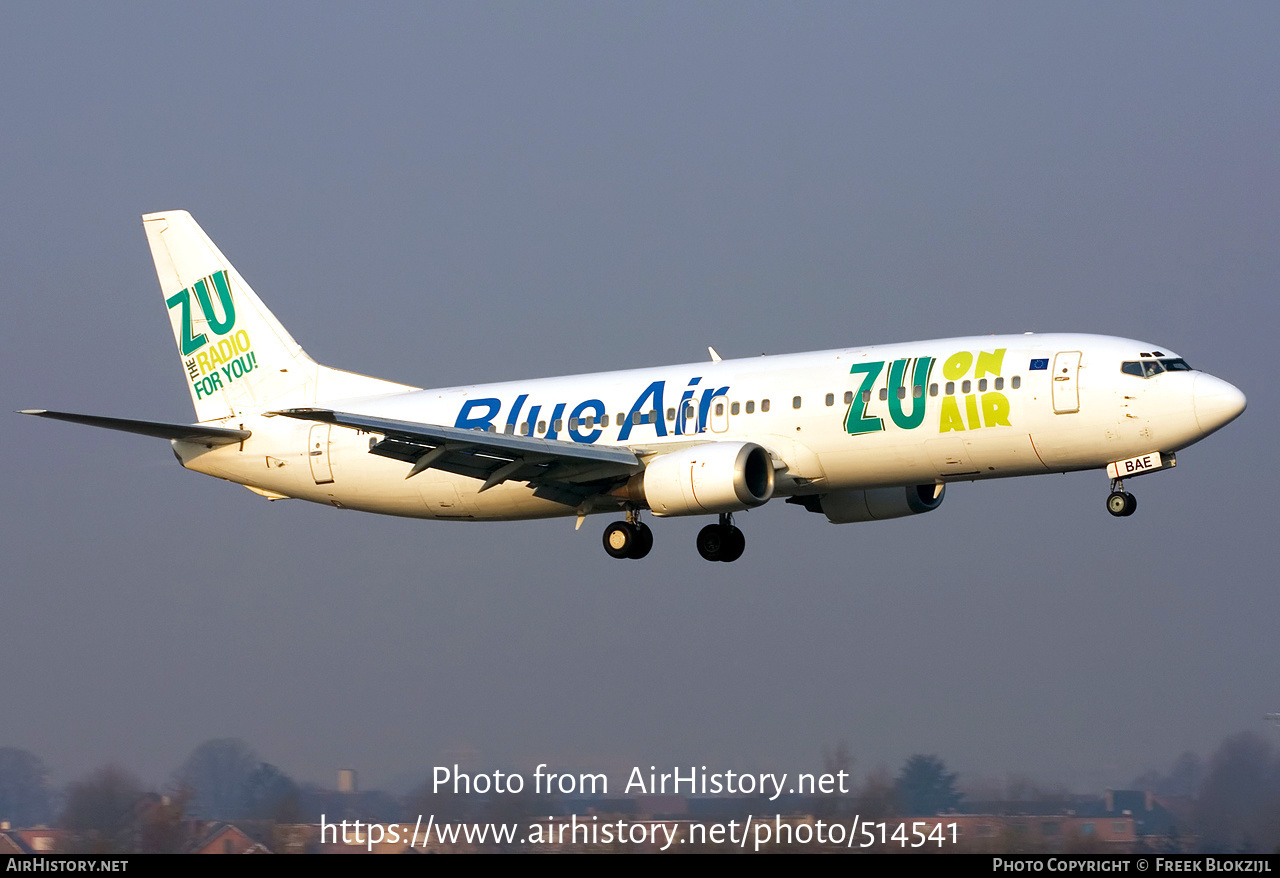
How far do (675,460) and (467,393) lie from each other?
790 centimetres

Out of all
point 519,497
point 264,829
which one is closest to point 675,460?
point 519,497

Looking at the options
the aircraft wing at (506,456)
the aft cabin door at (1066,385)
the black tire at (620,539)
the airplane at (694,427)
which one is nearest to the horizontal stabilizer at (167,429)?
the airplane at (694,427)

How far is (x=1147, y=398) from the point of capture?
40094 millimetres

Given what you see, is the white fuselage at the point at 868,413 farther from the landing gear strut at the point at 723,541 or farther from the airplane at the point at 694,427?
the landing gear strut at the point at 723,541

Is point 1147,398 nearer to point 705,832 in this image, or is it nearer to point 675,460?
point 675,460

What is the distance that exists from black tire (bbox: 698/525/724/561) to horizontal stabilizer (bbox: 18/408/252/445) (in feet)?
40.0

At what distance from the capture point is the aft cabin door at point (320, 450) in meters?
48.6

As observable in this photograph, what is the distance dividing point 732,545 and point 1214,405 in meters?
13.0

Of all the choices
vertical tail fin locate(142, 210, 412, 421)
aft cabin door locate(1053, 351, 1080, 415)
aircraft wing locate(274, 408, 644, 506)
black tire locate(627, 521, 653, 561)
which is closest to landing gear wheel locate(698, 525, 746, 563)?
black tire locate(627, 521, 653, 561)

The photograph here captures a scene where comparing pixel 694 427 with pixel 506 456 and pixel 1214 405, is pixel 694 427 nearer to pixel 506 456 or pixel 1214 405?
pixel 506 456

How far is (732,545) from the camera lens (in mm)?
47719

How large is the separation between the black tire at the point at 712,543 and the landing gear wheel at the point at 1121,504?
10469 mm

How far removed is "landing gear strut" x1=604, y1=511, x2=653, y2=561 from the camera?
4675 cm
